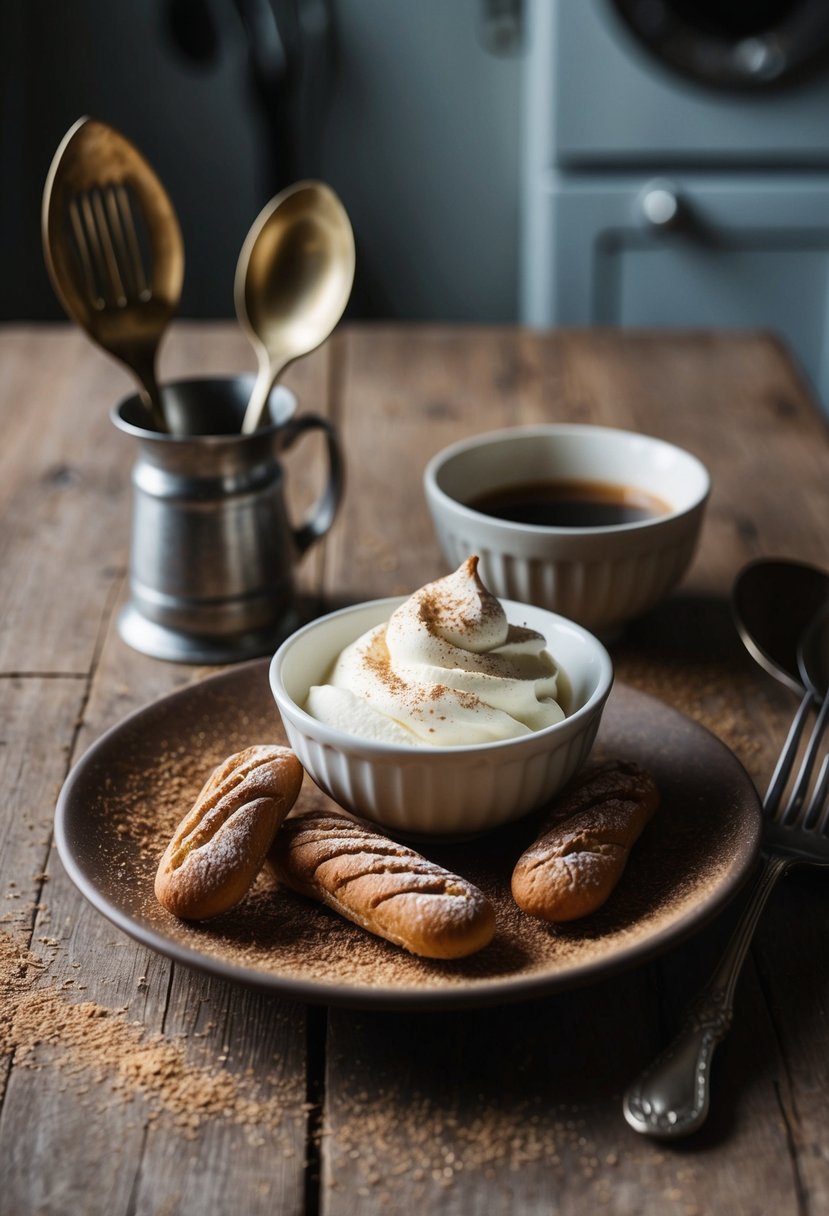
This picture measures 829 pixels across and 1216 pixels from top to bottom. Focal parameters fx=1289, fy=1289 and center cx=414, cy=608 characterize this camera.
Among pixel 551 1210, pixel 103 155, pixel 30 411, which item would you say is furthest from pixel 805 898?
pixel 30 411

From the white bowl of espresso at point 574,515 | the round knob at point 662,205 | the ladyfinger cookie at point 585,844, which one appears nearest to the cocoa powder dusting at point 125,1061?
the ladyfinger cookie at point 585,844

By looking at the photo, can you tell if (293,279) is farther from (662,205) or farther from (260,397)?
(662,205)

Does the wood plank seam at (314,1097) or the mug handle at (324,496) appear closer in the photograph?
the wood plank seam at (314,1097)

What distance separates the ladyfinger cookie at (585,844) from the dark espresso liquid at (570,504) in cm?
32

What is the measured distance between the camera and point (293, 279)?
998mm

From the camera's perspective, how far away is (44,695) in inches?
36.0

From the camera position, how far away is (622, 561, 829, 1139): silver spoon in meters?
0.55

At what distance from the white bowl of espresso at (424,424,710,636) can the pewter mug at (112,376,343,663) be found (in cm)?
13

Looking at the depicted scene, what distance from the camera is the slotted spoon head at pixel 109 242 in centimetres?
90

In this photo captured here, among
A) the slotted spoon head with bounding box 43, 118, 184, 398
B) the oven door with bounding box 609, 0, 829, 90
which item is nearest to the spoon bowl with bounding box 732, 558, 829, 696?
the slotted spoon head with bounding box 43, 118, 184, 398

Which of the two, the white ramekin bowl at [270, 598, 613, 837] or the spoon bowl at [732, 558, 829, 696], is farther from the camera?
the spoon bowl at [732, 558, 829, 696]

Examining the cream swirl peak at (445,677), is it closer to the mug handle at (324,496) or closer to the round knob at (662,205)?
the mug handle at (324,496)

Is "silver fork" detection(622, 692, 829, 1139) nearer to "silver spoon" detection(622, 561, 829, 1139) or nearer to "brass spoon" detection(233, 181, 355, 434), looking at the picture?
"silver spoon" detection(622, 561, 829, 1139)

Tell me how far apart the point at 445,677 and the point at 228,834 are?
151mm
